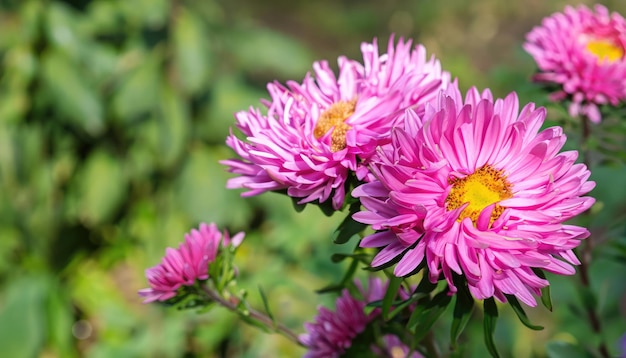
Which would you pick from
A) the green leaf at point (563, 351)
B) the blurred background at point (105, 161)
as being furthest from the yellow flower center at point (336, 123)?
the blurred background at point (105, 161)

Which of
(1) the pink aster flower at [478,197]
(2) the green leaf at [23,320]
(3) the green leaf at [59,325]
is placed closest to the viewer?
(1) the pink aster flower at [478,197]

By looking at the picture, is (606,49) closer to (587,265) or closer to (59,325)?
(587,265)

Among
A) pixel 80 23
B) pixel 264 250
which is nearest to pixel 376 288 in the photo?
pixel 264 250

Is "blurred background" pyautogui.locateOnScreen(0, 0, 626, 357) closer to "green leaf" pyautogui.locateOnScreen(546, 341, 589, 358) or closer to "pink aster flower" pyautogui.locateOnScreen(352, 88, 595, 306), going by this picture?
"green leaf" pyautogui.locateOnScreen(546, 341, 589, 358)

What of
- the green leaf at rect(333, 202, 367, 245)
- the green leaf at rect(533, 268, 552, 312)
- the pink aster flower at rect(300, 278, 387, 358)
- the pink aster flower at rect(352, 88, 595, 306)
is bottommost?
the pink aster flower at rect(300, 278, 387, 358)

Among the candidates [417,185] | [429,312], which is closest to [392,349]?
[429,312]

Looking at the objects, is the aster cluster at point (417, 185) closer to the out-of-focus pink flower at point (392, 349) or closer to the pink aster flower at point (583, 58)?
the out-of-focus pink flower at point (392, 349)

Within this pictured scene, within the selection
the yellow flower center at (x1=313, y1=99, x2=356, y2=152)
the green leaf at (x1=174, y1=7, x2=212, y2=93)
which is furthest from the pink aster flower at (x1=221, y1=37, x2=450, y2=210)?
the green leaf at (x1=174, y1=7, x2=212, y2=93)
